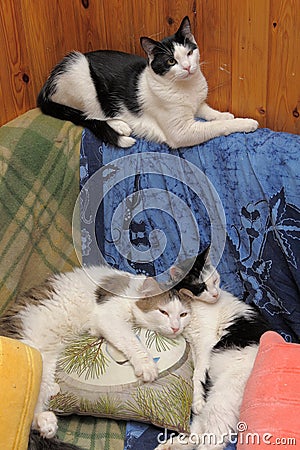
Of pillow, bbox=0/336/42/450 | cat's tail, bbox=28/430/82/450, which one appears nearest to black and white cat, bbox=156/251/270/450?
cat's tail, bbox=28/430/82/450

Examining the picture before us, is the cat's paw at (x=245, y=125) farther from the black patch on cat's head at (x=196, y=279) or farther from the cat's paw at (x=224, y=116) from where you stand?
the black patch on cat's head at (x=196, y=279)

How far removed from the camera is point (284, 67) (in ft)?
6.21

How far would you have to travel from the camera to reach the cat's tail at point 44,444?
1573 mm

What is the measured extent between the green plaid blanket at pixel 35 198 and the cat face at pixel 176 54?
407 millimetres

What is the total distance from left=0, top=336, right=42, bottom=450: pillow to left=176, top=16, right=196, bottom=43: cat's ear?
3.78ft

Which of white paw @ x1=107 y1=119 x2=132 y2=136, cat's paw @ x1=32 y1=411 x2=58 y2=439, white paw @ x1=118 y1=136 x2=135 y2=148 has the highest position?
white paw @ x1=107 y1=119 x2=132 y2=136

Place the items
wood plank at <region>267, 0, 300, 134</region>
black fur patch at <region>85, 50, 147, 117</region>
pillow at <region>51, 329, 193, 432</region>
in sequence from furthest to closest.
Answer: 1. black fur patch at <region>85, 50, 147, 117</region>
2. wood plank at <region>267, 0, 300, 134</region>
3. pillow at <region>51, 329, 193, 432</region>

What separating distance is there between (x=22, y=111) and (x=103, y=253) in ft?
2.13

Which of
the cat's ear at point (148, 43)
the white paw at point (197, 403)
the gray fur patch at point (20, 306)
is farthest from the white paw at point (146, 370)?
the cat's ear at point (148, 43)

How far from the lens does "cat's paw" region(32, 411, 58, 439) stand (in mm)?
1597

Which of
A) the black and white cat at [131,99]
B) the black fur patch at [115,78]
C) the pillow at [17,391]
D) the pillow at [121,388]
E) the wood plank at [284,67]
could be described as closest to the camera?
the pillow at [17,391]

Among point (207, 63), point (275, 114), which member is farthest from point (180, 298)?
point (207, 63)

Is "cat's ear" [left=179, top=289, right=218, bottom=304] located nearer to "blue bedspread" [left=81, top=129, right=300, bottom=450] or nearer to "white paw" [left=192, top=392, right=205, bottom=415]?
"blue bedspread" [left=81, top=129, right=300, bottom=450]

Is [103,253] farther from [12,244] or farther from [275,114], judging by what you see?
[275,114]
